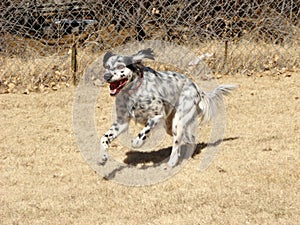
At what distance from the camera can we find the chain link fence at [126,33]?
9.22m

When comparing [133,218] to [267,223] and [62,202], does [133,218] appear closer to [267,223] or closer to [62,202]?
[62,202]

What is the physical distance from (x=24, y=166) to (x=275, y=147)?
242 centimetres

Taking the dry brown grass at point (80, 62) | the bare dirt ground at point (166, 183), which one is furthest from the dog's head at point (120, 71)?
the dry brown grass at point (80, 62)

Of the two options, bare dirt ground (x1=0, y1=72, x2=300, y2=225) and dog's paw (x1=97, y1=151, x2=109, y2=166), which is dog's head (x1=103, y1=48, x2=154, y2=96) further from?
bare dirt ground (x1=0, y1=72, x2=300, y2=225)

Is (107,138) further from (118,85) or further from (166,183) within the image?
(166,183)

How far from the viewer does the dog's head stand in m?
4.84

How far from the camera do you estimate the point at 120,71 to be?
15.9ft

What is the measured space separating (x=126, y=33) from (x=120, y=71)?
468cm

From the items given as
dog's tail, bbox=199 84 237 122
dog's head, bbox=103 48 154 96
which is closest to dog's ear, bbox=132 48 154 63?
dog's head, bbox=103 48 154 96

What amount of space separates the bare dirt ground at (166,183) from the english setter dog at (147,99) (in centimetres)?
36

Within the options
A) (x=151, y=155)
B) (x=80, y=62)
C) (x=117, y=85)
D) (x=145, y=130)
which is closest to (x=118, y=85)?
(x=117, y=85)

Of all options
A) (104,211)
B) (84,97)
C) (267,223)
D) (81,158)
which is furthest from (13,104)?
(267,223)

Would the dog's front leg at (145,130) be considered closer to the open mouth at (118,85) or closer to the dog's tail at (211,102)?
the open mouth at (118,85)

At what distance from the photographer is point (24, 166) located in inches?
217
